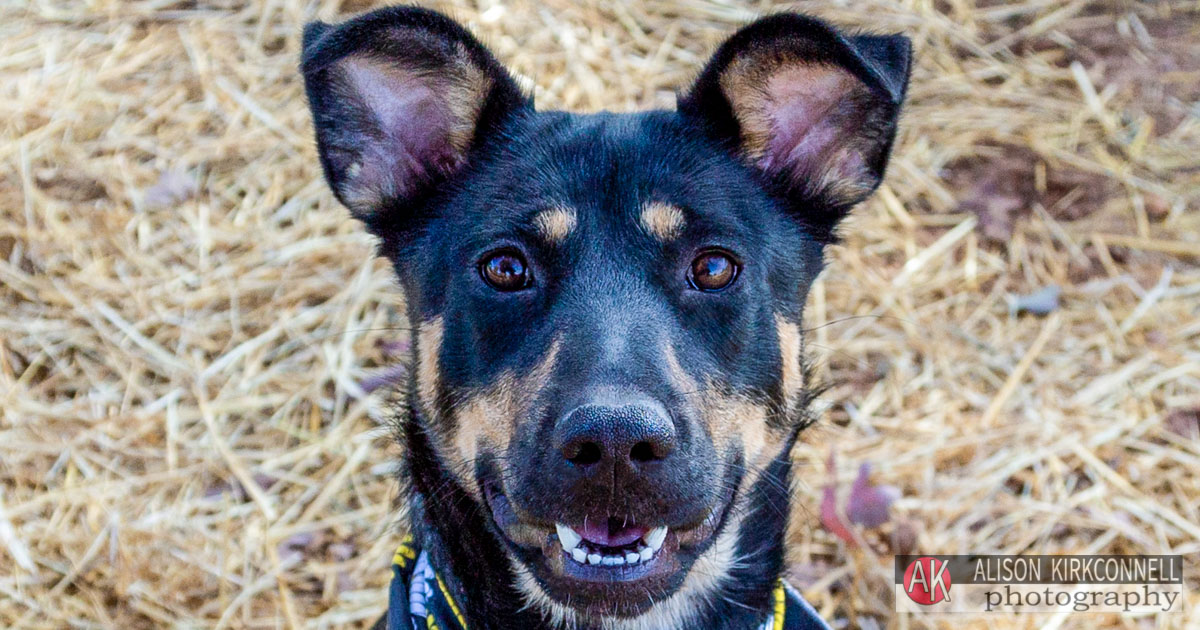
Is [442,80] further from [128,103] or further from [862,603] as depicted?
[128,103]

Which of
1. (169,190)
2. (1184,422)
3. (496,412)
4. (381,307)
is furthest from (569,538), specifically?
(169,190)

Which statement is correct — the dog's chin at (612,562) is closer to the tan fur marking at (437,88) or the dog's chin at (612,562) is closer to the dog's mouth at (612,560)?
the dog's mouth at (612,560)

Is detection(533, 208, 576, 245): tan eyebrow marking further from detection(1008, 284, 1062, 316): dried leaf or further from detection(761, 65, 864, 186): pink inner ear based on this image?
detection(1008, 284, 1062, 316): dried leaf

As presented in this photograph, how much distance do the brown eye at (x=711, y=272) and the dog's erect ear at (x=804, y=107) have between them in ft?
1.53

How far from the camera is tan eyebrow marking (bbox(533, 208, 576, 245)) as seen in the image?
3057 mm

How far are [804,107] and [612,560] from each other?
4.98 feet

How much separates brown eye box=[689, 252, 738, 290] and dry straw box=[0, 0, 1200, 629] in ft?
5.12

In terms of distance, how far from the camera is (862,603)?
4586 mm

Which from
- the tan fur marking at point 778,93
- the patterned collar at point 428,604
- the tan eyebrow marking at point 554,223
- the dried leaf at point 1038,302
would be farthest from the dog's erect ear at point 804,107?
the dried leaf at point 1038,302

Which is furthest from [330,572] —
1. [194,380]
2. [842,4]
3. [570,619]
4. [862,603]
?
[842,4]

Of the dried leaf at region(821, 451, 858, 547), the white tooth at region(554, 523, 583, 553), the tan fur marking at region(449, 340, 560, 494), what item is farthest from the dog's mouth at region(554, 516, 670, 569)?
the dried leaf at region(821, 451, 858, 547)

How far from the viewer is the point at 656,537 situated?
2.88 m

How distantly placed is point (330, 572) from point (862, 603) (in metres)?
2.26

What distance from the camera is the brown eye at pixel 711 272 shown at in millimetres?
3098
